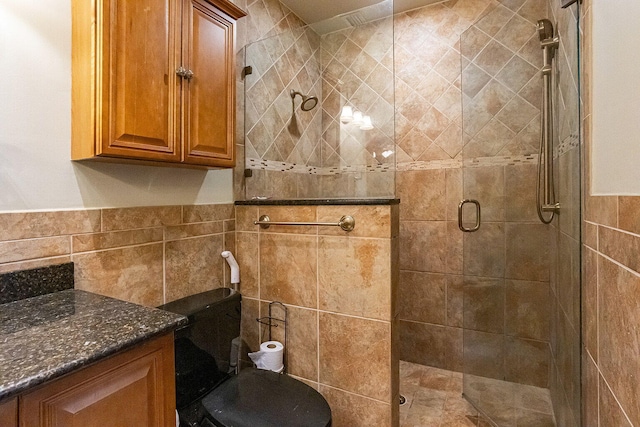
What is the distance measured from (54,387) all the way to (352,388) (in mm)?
1233

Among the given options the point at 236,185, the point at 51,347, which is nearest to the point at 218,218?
the point at 236,185

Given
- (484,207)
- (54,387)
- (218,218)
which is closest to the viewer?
(54,387)

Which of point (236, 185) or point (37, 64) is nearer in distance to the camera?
point (37, 64)

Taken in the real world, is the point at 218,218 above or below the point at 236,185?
below

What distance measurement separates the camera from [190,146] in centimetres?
134

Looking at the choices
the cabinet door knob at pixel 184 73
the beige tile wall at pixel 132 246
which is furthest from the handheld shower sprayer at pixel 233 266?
the cabinet door knob at pixel 184 73

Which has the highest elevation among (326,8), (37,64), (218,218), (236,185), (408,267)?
(326,8)

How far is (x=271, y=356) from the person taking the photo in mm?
1647

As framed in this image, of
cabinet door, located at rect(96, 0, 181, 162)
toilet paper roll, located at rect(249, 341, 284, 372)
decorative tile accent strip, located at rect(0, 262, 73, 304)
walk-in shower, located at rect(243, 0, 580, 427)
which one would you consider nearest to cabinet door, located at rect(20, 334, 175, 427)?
decorative tile accent strip, located at rect(0, 262, 73, 304)

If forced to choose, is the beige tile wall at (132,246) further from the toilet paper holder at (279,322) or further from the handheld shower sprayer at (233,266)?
the toilet paper holder at (279,322)

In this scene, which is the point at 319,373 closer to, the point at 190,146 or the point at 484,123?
the point at 190,146

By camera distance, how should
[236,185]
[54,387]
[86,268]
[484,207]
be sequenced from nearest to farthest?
1. [54,387]
2. [86,268]
3. [236,185]
4. [484,207]

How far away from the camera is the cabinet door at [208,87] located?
4.33 ft

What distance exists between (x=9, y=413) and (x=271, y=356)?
118 centimetres
